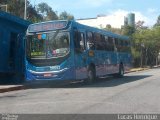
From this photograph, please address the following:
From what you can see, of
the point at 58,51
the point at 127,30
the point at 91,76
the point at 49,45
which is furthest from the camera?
the point at 127,30

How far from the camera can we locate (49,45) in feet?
66.3

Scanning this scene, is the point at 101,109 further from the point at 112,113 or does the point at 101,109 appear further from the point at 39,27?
the point at 39,27

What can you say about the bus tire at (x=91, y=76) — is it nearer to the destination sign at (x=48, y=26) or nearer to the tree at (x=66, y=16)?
the destination sign at (x=48, y=26)

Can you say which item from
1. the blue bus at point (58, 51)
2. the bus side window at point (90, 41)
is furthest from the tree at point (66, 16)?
the blue bus at point (58, 51)

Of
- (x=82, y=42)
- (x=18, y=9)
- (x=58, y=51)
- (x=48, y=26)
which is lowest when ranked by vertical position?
(x=58, y=51)

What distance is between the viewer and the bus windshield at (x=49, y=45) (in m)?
20.1

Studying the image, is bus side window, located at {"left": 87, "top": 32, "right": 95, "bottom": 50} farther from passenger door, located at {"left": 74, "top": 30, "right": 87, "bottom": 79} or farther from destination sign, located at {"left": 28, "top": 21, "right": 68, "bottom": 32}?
destination sign, located at {"left": 28, "top": 21, "right": 68, "bottom": 32}

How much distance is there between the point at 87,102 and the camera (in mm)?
13680

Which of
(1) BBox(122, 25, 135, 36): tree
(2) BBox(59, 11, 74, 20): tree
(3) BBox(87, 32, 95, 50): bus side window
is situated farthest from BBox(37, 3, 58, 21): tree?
(3) BBox(87, 32, 95, 50): bus side window

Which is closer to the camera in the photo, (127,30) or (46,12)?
(127,30)

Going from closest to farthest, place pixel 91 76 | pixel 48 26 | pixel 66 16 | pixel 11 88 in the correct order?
1. pixel 11 88
2. pixel 48 26
3. pixel 91 76
4. pixel 66 16

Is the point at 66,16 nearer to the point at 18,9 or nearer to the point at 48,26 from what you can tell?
the point at 18,9

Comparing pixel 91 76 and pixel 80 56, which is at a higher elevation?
pixel 80 56

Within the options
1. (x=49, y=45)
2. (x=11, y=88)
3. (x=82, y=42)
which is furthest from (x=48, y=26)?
(x=11, y=88)
